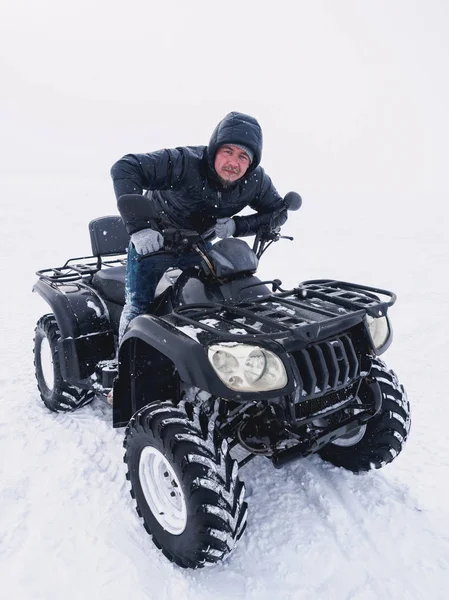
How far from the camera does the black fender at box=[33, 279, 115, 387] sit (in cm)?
366

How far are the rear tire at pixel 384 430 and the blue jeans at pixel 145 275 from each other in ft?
4.63

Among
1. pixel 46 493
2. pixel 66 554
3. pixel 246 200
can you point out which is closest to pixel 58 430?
pixel 46 493

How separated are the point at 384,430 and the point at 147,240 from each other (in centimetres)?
177

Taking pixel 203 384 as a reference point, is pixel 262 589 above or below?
below

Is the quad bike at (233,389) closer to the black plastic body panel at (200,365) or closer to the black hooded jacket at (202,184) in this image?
the black plastic body panel at (200,365)

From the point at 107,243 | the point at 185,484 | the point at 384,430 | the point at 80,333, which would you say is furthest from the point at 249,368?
the point at 107,243

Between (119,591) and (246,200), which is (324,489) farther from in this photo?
(246,200)

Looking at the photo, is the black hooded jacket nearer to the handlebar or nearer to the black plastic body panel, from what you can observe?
the handlebar

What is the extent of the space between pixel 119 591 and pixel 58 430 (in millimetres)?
1706

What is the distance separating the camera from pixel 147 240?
8.60 feet

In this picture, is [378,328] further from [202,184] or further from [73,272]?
[73,272]

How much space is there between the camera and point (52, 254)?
1056cm

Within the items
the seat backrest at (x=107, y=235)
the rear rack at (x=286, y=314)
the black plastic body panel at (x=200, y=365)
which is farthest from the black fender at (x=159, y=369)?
the seat backrest at (x=107, y=235)

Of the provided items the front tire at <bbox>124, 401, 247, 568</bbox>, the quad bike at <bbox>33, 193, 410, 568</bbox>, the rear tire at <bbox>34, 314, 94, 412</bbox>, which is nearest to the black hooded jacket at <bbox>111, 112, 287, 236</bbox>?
the quad bike at <bbox>33, 193, 410, 568</bbox>
